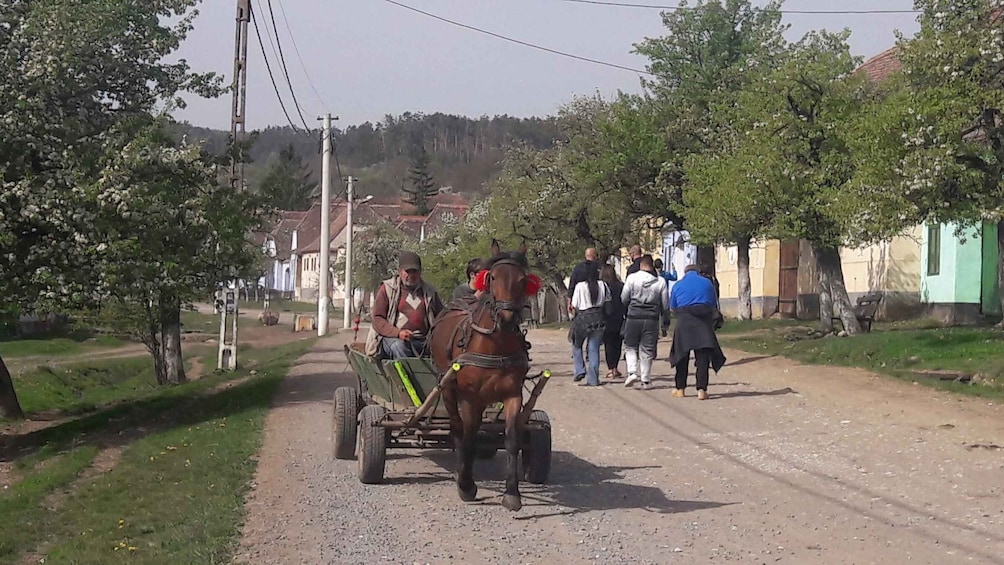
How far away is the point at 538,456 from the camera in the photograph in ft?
33.2

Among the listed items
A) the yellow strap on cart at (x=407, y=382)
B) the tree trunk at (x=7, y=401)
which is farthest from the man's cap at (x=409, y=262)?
the tree trunk at (x=7, y=401)

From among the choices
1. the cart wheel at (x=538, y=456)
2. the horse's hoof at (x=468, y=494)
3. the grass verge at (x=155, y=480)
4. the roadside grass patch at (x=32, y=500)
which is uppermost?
the cart wheel at (x=538, y=456)

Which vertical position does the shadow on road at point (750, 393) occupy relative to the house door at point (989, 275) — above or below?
below

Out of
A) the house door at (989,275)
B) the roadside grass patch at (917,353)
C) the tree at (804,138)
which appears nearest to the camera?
the roadside grass patch at (917,353)

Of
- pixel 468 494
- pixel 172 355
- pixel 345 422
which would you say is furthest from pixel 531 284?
pixel 172 355

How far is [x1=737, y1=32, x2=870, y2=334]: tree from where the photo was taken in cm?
2211

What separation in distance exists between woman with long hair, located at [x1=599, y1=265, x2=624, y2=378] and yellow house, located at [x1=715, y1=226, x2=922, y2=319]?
9.22 meters

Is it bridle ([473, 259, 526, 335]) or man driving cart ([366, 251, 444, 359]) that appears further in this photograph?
man driving cart ([366, 251, 444, 359])

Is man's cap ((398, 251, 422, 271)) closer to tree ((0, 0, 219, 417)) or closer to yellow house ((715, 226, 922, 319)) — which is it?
tree ((0, 0, 219, 417))

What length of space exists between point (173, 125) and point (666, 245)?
94.8ft

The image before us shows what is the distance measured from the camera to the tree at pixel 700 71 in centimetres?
2983

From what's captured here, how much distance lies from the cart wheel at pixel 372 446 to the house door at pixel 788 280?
2885cm

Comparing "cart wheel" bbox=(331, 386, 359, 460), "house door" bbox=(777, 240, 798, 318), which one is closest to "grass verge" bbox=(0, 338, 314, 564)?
"cart wheel" bbox=(331, 386, 359, 460)

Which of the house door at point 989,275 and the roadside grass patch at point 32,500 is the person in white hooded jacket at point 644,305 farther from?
the house door at point 989,275
